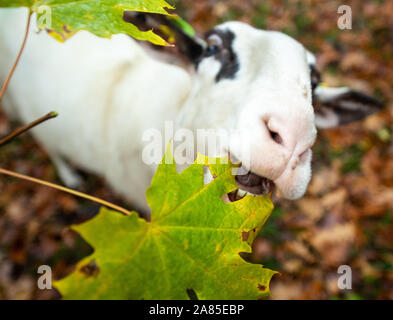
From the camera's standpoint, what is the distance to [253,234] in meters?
0.83

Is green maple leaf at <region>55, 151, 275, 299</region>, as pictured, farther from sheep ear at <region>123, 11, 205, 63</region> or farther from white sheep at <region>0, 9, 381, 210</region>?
sheep ear at <region>123, 11, 205, 63</region>

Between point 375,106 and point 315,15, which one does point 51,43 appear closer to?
Answer: point 375,106

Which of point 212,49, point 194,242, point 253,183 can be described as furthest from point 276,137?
point 212,49

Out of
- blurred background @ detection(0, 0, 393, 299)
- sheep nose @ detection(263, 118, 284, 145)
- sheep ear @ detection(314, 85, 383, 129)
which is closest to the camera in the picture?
sheep nose @ detection(263, 118, 284, 145)

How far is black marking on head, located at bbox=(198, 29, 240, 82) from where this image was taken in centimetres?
157

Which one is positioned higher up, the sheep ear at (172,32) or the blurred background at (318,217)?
the sheep ear at (172,32)

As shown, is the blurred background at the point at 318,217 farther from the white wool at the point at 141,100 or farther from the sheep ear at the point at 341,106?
the sheep ear at the point at 341,106

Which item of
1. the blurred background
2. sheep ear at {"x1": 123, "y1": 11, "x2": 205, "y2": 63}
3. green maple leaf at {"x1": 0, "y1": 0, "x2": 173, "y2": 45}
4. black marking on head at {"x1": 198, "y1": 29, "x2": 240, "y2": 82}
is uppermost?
sheep ear at {"x1": 123, "y1": 11, "x2": 205, "y2": 63}

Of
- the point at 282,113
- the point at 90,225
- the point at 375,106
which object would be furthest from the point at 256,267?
the point at 375,106

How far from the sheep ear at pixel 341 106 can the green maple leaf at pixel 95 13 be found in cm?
151

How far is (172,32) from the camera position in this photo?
1.82m

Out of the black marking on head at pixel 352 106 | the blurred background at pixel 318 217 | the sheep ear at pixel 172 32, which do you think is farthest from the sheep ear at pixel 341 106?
the blurred background at pixel 318 217

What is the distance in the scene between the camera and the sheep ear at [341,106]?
2092mm

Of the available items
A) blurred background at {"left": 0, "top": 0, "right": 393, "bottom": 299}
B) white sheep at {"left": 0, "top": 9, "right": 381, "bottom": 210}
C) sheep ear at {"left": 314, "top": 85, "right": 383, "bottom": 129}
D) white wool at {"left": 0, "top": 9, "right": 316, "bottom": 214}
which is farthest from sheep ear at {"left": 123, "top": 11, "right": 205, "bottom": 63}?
blurred background at {"left": 0, "top": 0, "right": 393, "bottom": 299}
